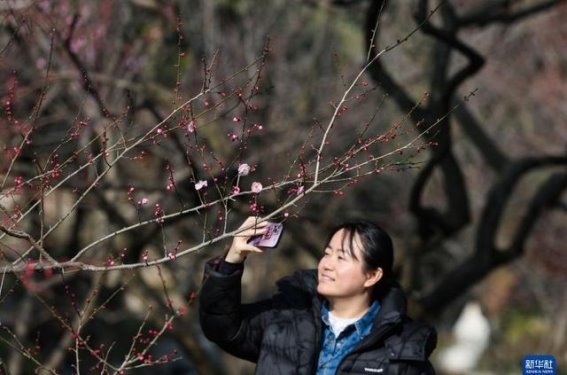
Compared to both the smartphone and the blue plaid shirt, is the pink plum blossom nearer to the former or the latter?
the smartphone

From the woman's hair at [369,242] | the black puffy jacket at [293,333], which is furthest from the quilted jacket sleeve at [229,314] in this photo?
the woman's hair at [369,242]

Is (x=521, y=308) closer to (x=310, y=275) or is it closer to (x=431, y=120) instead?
(x=431, y=120)

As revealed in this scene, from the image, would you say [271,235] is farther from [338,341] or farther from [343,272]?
[338,341]

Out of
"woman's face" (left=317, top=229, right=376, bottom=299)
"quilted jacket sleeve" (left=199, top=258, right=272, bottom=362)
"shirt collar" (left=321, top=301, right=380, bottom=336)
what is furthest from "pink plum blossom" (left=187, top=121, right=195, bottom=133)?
"shirt collar" (left=321, top=301, right=380, bottom=336)

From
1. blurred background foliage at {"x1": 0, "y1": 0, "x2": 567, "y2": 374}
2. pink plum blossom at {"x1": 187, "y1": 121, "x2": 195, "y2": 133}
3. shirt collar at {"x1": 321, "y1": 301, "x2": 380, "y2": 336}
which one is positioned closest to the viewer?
pink plum blossom at {"x1": 187, "y1": 121, "x2": 195, "y2": 133}

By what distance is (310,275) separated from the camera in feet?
13.1

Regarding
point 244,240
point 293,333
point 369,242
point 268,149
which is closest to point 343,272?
point 369,242

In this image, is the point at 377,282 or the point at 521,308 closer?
the point at 377,282

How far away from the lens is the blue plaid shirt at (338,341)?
3785mm

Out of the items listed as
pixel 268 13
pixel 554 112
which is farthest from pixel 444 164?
pixel 554 112

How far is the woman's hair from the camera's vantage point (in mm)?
3838

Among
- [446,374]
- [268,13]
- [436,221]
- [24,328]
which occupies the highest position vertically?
[268,13]

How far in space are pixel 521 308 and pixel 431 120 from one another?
41.8 ft

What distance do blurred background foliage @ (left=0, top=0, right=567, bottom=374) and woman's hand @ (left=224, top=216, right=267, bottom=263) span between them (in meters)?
0.11
